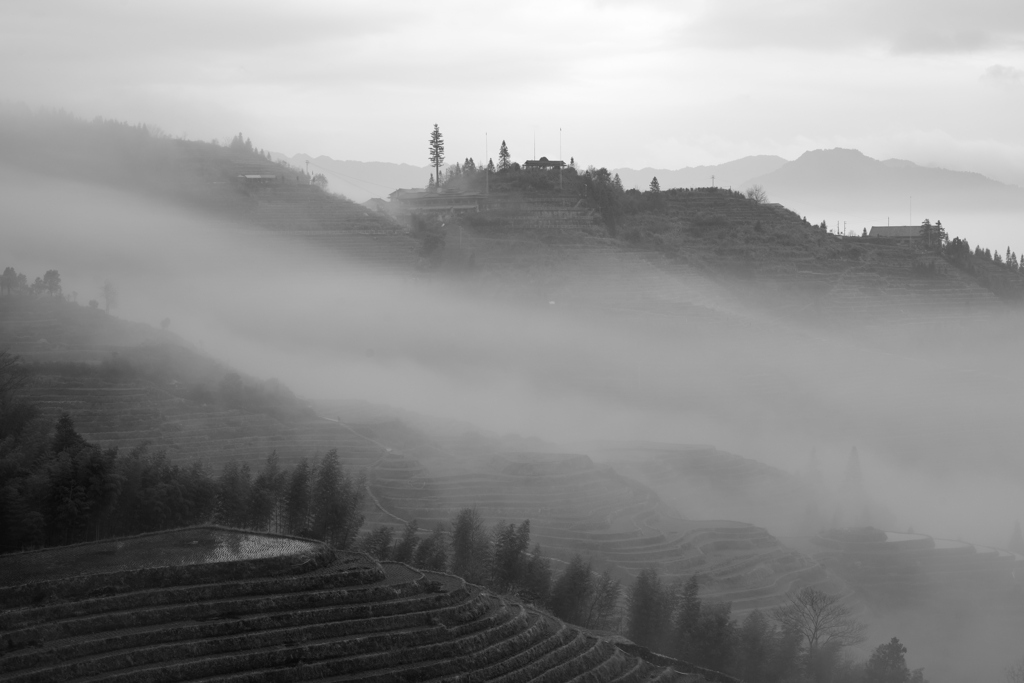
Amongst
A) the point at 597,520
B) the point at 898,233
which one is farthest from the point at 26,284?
the point at 898,233

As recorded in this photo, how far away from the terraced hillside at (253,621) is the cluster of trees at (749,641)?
13268mm

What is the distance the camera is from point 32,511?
Result: 4975cm

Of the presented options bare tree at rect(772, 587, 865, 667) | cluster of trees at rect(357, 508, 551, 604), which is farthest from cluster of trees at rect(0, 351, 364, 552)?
bare tree at rect(772, 587, 865, 667)

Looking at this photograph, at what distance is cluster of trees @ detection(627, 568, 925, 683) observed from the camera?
191 ft

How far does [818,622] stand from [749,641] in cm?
572

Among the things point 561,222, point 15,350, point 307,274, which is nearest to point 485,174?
point 561,222

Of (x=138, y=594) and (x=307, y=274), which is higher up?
(x=307, y=274)

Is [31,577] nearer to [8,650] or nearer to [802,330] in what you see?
[8,650]

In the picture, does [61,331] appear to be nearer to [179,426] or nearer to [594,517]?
[179,426]

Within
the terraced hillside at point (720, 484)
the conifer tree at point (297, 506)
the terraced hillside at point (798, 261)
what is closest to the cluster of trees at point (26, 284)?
the conifer tree at point (297, 506)

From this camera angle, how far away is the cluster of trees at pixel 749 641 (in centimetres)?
5825

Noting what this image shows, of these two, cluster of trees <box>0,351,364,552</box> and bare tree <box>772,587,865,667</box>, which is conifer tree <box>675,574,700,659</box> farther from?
cluster of trees <box>0,351,364,552</box>

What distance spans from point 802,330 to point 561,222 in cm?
2775

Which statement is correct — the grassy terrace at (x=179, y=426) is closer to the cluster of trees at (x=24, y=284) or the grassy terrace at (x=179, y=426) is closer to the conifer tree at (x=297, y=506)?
the conifer tree at (x=297, y=506)
